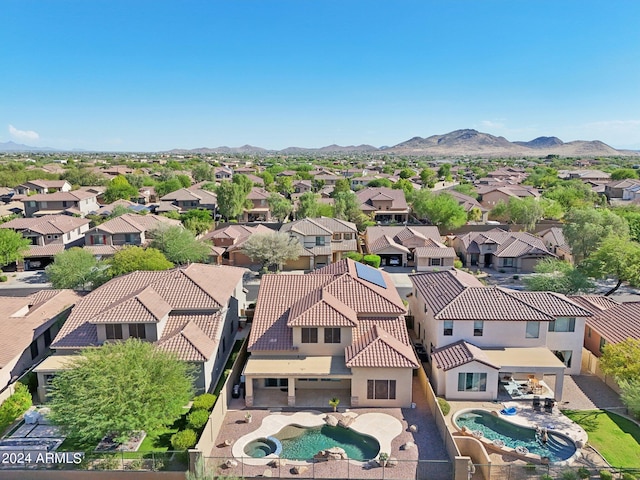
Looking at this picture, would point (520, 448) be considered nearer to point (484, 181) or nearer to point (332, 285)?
point (332, 285)

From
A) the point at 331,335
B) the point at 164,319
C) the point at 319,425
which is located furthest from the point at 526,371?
the point at 164,319

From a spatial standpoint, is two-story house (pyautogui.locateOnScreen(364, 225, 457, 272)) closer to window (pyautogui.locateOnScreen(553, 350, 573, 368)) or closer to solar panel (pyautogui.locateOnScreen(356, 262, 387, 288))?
solar panel (pyautogui.locateOnScreen(356, 262, 387, 288))

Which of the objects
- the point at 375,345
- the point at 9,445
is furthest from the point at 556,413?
the point at 9,445

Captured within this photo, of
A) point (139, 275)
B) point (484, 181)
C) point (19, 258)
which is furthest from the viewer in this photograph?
point (484, 181)

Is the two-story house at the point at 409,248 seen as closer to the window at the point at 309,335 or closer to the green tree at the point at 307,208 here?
the green tree at the point at 307,208

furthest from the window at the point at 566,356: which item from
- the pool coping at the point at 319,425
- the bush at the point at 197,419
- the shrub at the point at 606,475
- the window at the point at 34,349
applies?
the window at the point at 34,349

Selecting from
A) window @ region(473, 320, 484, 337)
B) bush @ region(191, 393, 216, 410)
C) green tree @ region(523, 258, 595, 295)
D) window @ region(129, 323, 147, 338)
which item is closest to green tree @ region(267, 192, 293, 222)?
green tree @ region(523, 258, 595, 295)
